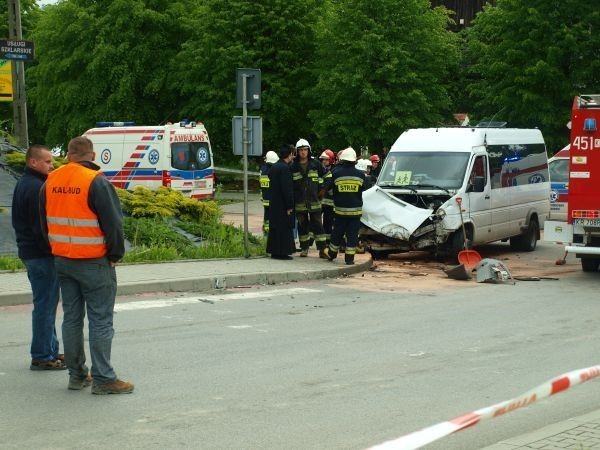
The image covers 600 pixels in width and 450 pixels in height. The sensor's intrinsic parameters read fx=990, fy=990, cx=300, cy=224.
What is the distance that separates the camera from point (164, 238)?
17062mm

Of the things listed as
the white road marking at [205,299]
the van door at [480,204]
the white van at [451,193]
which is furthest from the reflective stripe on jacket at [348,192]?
the van door at [480,204]

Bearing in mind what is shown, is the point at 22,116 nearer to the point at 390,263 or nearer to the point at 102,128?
the point at 102,128

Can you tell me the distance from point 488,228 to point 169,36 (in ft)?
105

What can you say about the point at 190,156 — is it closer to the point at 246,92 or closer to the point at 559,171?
the point at 559,171

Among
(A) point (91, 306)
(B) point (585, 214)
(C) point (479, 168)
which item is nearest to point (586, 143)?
(B) point (585, 214)

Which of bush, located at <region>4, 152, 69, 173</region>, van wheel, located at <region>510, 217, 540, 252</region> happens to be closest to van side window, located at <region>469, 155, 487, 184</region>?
van wheel, located at <region>510, 217, 540, 252</region>

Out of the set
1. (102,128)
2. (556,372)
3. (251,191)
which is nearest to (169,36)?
(251,191)

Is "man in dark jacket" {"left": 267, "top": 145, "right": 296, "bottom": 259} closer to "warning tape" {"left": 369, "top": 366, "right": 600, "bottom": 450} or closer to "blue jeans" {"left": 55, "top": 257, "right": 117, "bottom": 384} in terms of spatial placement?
"blue jeans" {"left": 55, "top": 257, "right": 117, "bottom": 384}

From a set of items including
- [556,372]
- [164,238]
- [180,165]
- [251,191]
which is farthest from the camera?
[251,191]

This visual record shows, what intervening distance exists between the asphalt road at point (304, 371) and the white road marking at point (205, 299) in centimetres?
4

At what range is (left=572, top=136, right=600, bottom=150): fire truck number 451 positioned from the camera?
1580 centimetres

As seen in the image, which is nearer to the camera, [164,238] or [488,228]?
[164,238]

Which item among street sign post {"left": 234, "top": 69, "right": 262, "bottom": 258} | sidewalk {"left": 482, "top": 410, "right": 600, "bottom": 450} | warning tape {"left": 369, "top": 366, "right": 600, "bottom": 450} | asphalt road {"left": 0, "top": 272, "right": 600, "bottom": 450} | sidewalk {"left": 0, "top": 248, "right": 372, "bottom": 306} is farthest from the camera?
street sign post {"left": 234, "top": 69, "right": 262, "bottom": 258}

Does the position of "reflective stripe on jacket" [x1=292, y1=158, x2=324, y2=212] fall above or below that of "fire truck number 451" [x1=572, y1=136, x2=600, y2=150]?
below
